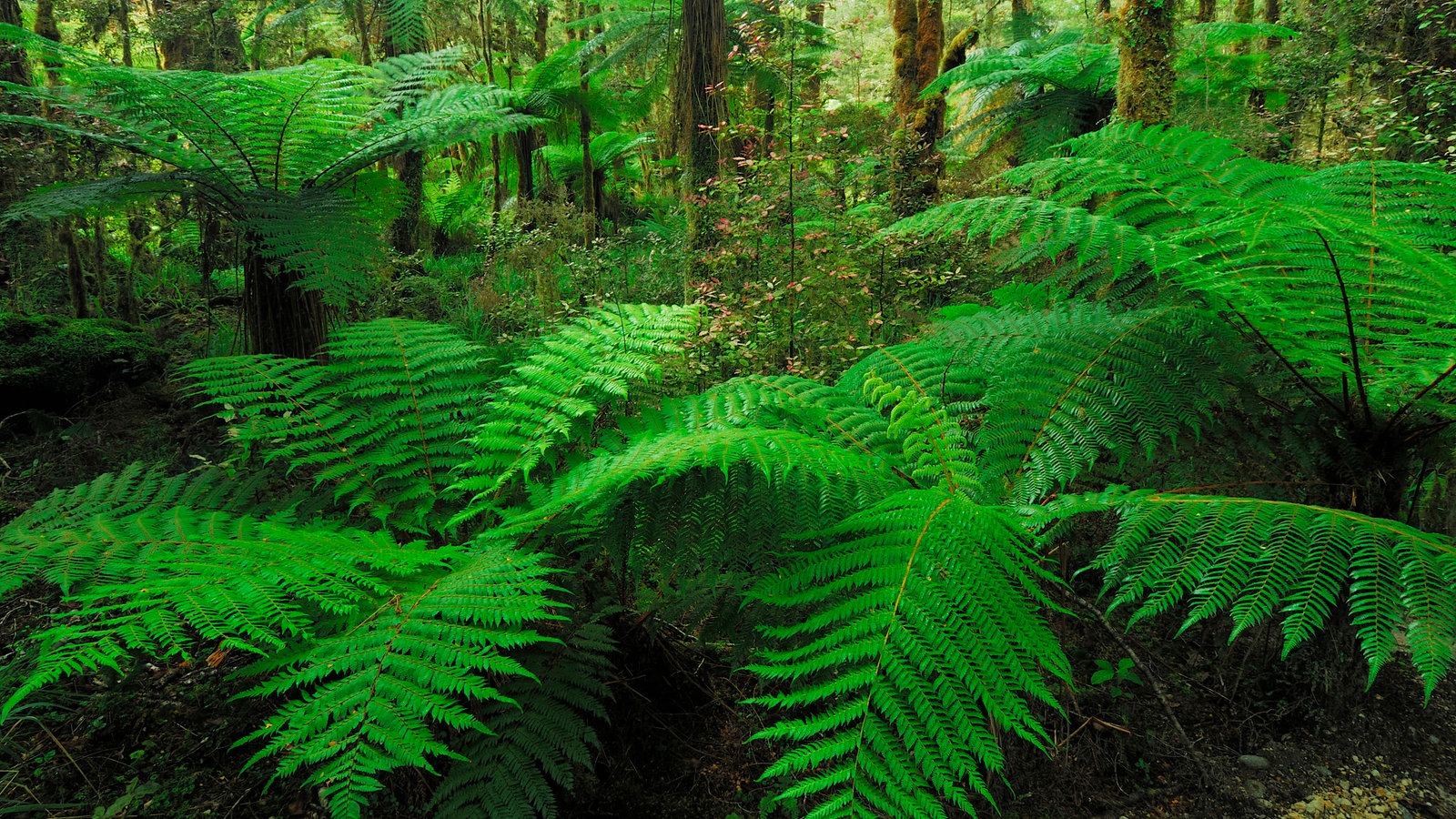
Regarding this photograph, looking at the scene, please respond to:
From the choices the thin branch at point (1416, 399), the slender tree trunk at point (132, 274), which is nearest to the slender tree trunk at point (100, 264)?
the slender tree trunk at point (132, 274)

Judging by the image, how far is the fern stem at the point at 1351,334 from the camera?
5.00 ft

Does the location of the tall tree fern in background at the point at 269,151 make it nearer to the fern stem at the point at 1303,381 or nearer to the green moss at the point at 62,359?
the green moss at the point at 62,359

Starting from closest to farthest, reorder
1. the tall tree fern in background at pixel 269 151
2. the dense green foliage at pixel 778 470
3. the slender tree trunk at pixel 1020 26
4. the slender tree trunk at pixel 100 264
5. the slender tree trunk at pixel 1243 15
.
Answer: the dense green foliage at pixel 778 470
the tall tree fern in background at pixel 269 151
the slender tree trunk at pixel 100 264
the slender tree trunk at pixel 1243 15
the slender tree trunk at pixel 1020 26

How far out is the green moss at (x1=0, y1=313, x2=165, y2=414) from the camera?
129 inches

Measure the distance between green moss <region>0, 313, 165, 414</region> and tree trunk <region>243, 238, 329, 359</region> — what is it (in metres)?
1.48

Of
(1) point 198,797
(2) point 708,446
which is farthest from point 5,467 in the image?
(2) point 708,446

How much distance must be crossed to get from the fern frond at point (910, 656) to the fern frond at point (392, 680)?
0.41 meters

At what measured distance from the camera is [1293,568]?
1.18 metres

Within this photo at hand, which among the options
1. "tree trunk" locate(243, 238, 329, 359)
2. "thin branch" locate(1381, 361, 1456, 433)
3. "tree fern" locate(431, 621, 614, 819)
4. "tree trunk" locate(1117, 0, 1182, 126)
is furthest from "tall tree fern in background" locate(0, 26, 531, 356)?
"tree trunk" locate(1117, 0, 1182, 126)

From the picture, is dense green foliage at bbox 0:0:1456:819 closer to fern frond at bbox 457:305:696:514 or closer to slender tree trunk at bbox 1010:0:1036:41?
fern frond at bbox 457:305:696:514

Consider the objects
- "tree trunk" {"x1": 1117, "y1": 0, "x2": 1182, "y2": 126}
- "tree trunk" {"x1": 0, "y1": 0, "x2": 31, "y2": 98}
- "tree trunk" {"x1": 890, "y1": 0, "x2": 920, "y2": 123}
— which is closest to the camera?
"tree trunk" {"x1": 1117, "y1": 0, "x2": 1182, "y2": 126}

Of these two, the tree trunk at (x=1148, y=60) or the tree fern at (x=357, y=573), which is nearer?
the tree fern at (x=357, y=573)

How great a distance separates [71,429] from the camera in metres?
3.15

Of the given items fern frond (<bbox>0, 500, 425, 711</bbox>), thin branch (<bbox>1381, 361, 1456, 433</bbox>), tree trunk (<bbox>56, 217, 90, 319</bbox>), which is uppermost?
tree trunk (<bbox>56, 217, 90, 319</bbox>)
